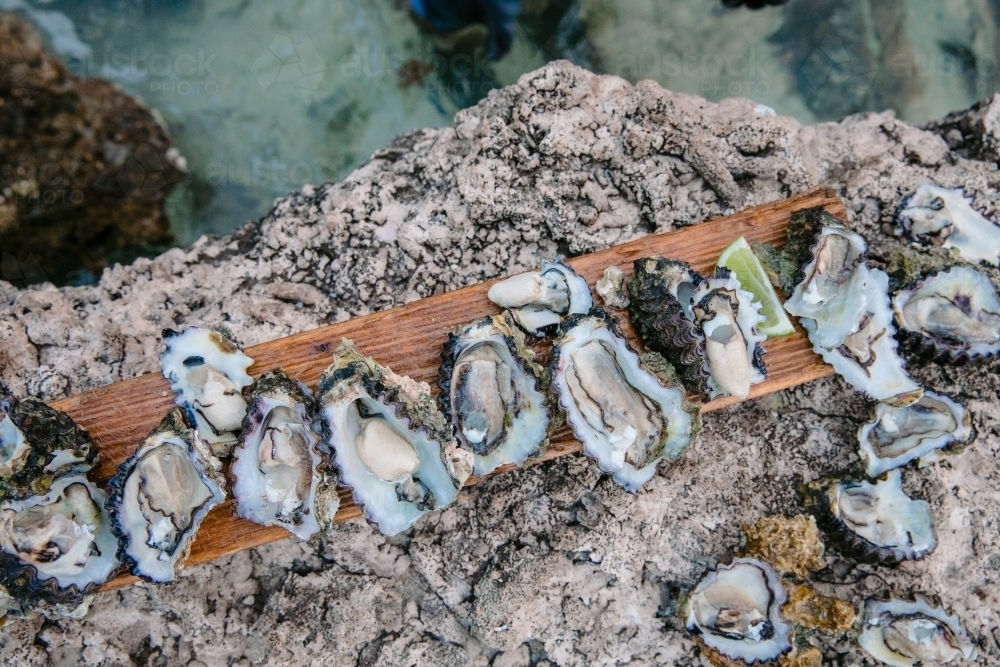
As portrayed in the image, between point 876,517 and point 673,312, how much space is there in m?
0.95

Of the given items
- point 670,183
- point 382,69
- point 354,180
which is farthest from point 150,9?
point 670,183

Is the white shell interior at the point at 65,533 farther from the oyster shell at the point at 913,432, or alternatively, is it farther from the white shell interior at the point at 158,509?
the oyster shell at the point at 913,432

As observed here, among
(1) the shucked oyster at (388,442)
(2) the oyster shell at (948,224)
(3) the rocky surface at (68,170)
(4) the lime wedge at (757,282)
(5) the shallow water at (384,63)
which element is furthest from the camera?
(5) the shallow water at (384,63)

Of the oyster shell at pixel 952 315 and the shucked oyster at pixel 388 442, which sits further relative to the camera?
the oyster shell at pixel 952 315

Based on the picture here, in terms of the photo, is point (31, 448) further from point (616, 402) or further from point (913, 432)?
point (913, 432)

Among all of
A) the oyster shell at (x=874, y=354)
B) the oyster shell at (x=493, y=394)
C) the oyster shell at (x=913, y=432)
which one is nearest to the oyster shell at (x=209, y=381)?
the oyster shell at (x=493, y=394)

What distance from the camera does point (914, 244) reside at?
2277 millimetres

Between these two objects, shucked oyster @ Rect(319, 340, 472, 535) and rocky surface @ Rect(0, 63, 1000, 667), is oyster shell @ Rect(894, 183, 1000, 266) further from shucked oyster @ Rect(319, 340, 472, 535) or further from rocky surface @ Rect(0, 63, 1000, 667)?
shucked oyster @ Rect(319, 340, 472, 535)

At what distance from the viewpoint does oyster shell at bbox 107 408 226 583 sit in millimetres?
1913

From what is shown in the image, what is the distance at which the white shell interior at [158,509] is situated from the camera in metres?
1.92

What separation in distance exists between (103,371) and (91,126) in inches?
69.4

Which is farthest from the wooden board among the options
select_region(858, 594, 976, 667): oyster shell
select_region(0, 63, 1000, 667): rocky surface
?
select_region(858, 594, 976, 667): oyster shell

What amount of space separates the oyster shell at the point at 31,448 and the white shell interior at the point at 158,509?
197 millimetres

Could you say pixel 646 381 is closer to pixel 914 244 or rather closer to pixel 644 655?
pixel 644 655
